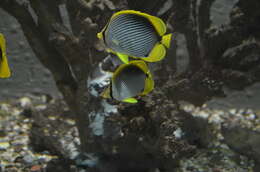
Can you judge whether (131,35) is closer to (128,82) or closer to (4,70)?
(128,82)

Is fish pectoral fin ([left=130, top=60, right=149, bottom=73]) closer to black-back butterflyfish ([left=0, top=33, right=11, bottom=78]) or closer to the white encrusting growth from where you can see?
black-back butterflyfish ([left=0, top=33, right=11, bottom=78])

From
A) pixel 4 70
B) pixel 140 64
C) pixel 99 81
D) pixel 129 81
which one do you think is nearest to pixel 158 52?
pixel 140 64

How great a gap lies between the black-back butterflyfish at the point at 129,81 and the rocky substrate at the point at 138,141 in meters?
0.75

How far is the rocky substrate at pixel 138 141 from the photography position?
245 cm

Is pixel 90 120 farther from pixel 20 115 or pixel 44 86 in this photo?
pixel 44 86

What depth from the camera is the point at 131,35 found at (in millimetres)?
1420

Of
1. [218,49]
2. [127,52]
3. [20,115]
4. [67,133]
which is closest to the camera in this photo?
[127,52]

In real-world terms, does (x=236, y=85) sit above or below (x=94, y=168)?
above

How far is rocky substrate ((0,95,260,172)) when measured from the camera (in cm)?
245

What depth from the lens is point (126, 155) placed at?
2.75 meters

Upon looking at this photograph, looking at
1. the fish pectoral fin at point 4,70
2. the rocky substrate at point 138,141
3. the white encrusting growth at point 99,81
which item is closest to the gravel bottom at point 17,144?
the rocky substrate at point 138,141

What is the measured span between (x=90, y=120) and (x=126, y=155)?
536mm

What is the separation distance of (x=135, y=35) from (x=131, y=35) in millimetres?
23

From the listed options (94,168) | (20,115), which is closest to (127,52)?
(94,168)
